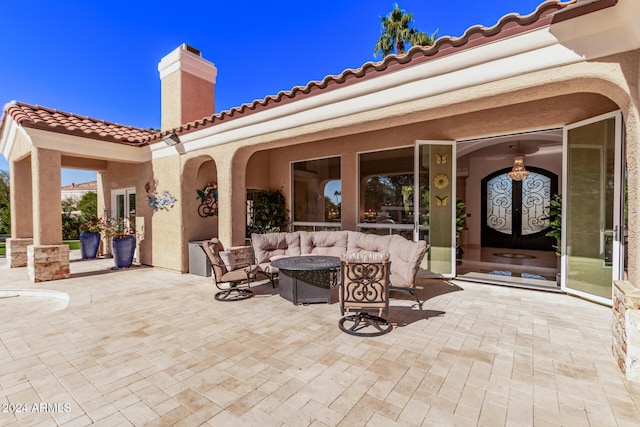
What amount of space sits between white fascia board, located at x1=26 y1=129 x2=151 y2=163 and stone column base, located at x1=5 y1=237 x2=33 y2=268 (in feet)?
13.1

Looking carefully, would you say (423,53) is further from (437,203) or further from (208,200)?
(208,200)

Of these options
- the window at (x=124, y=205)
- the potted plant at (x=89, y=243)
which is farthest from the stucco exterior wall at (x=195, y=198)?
the potted plant at (x=89, y=243)

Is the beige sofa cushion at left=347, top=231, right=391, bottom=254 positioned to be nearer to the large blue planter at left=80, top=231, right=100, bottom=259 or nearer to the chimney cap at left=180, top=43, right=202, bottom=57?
the chimney cap at left=180, top=43, right=202, bottom=57

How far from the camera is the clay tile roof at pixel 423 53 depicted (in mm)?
3375

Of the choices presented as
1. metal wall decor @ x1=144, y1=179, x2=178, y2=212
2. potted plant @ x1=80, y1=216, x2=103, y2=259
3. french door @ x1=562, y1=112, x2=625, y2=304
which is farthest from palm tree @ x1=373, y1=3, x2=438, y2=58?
potted plant @ x1=80, y1=216, x2=103, y2=259

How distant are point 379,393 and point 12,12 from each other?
41.6 ft

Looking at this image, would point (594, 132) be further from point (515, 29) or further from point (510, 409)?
point (510, 409)

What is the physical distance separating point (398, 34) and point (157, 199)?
1459cm

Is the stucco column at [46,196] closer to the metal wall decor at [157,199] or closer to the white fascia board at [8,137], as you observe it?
the white fascia board at [8,137]

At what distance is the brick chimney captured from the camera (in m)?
9.53

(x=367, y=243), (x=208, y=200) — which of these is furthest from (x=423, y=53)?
(x=208, y=200)

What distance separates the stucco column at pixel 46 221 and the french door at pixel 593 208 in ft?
36.6

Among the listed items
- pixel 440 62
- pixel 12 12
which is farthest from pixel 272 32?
pixel 440 62

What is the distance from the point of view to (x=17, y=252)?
896 centimetres
